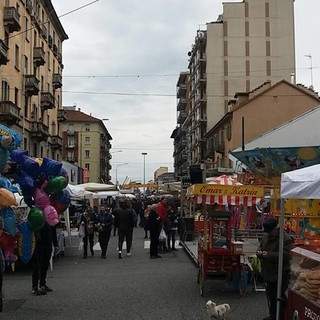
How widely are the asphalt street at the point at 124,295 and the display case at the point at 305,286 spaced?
2.33 meters

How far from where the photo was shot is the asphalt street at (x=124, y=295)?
8.50 m

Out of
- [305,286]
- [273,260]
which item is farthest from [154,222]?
[305,286]

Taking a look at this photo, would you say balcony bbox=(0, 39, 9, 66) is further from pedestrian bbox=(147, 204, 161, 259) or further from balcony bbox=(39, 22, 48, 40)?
pedestrian bbox=(147, 204, 161, 259)

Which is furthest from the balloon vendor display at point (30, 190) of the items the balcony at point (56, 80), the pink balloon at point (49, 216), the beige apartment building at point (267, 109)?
the balcony at point (56, 80)

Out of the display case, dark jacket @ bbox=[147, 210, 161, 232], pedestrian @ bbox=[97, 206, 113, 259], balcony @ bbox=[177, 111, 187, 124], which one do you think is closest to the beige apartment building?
dark jacket @ bbox=[147, 210, 161, 232]

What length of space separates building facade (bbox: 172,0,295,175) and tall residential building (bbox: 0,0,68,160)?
21040 mm

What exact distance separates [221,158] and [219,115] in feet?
51.2

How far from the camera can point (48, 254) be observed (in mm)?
10227

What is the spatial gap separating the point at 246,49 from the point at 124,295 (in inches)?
2473

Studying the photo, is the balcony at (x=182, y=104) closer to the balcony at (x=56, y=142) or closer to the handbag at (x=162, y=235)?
the balcony at (x=56, y=142)

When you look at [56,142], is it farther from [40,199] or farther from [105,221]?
[40,199]

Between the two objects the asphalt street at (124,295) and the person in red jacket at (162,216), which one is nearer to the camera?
the asphalt street at (124,295)

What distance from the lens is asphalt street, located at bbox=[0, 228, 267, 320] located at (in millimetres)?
8500

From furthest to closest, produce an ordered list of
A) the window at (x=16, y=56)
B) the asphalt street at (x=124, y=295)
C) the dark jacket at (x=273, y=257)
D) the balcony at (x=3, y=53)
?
the window at (x=16, y=56)
the balcony at (x=3, y=53)
the asphalt street at (x=124, y=295)
the dark jacket at (x=273, y=257)
